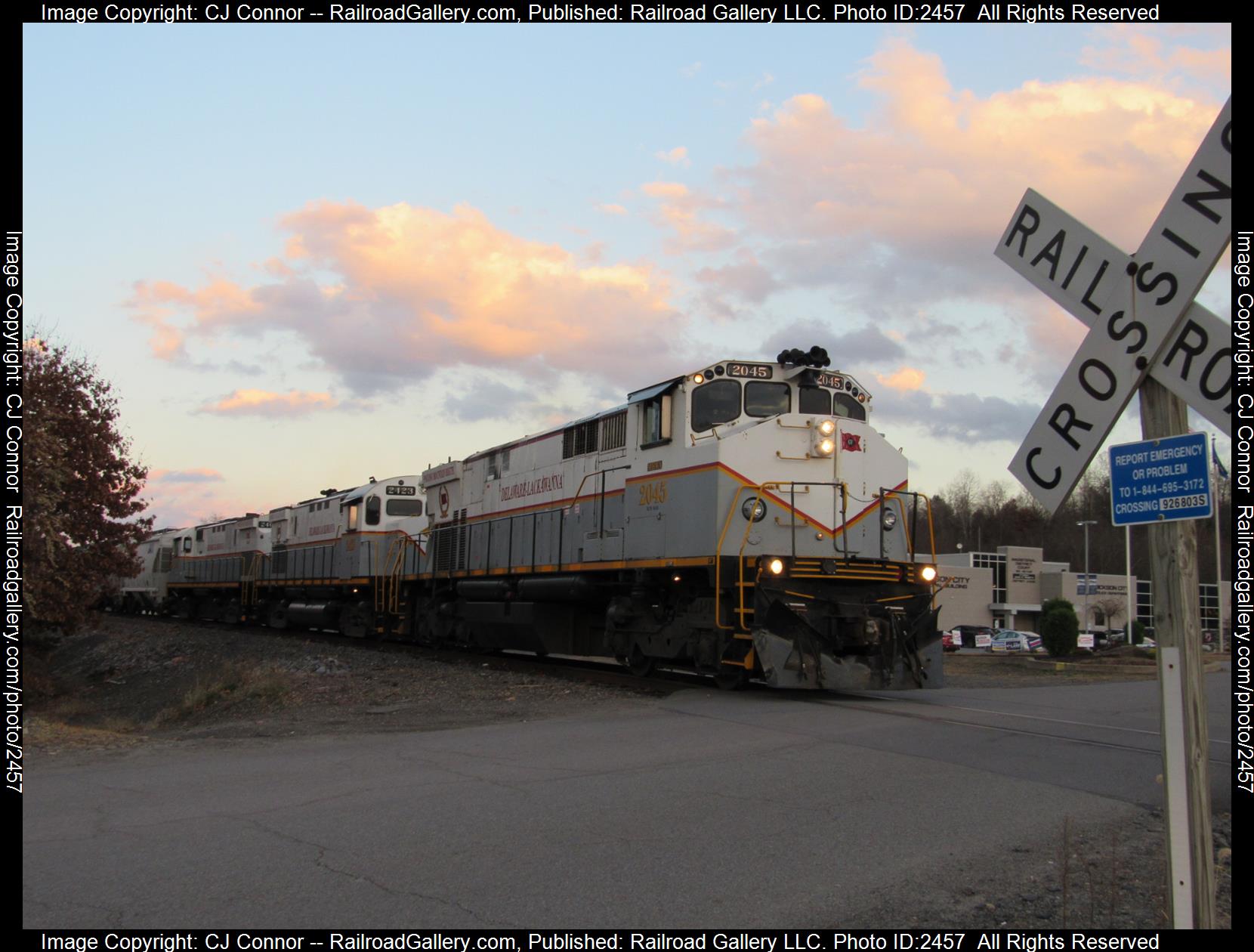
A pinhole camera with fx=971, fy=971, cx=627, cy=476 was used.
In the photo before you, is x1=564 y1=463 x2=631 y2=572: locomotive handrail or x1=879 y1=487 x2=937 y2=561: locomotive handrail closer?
x1=879 y1=487 x2=937 y2=561: locomotive handrail

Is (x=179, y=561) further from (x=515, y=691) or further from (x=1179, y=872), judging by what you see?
(x=1179, y=872)

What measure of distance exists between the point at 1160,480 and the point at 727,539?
9028 mm

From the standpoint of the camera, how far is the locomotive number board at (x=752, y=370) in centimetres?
1383

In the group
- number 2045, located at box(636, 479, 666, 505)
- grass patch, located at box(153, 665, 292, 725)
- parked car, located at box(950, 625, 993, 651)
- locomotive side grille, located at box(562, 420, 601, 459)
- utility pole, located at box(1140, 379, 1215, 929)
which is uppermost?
locomotive side grille, located at box(562, 420, 601, 459)

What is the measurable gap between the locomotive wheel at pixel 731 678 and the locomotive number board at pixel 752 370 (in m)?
4.11

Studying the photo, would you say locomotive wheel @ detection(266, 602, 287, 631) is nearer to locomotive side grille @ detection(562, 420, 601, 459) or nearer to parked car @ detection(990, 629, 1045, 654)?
locomotive side grille @ detection(562, 420, 601, 459)

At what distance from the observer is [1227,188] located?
3805 mm

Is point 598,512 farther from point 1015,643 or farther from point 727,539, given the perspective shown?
point 1015,643

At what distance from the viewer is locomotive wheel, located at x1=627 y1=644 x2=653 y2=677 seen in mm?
15711

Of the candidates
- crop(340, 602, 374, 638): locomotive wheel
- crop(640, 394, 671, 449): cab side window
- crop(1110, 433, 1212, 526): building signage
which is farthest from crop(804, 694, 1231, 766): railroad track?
crop(340, 602, 374, 638): locomotive wheel

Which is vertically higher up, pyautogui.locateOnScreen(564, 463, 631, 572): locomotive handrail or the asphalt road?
pyautogui.locateOnScreen(564, 463, 631, 572): locomotive handrail

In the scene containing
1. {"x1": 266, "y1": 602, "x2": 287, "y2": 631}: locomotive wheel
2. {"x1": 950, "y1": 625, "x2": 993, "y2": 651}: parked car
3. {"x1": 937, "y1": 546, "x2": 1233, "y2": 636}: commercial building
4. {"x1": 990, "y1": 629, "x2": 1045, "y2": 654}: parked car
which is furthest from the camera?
{"x1": 937, "y1": 546, "x2": 1233, "y2": 636}: commercial building

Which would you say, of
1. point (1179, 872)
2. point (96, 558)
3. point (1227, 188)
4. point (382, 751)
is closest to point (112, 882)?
point (382, 751)

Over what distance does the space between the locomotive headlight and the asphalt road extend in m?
2.93
